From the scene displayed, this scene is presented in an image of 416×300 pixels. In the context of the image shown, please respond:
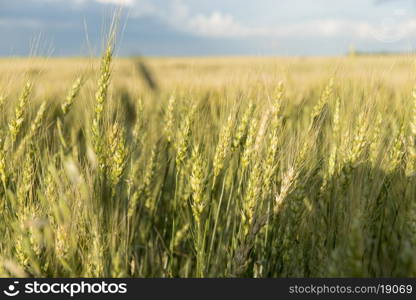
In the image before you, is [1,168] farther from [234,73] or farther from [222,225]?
[234,73]

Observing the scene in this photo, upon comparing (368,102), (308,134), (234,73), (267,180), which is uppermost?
(234,73)

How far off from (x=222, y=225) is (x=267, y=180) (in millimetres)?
460

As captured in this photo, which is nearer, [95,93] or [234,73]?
[95,93]

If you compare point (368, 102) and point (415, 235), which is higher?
point (368, 102)

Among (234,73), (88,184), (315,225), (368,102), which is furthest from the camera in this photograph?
(234,73)

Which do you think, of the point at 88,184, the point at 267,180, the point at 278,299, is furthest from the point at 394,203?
the point at 88,184

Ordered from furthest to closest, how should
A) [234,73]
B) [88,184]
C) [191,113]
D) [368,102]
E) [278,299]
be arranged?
[234,73] → [191,113] → [368,102] → [88,184] → [278,299]

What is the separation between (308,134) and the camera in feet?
5.57
